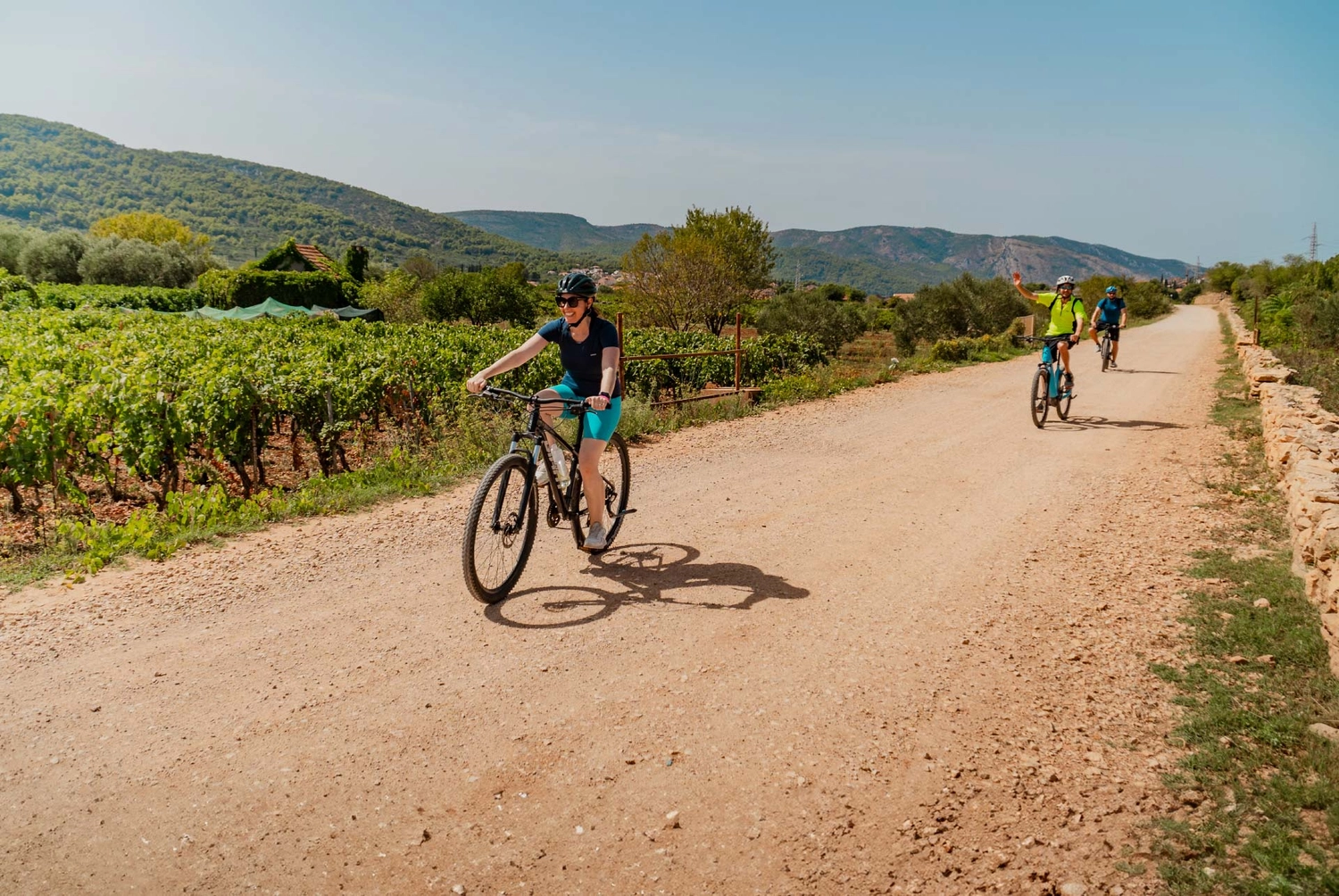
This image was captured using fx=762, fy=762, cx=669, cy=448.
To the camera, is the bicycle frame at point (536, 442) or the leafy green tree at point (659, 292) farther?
the leafy green tree at point (659, 292)

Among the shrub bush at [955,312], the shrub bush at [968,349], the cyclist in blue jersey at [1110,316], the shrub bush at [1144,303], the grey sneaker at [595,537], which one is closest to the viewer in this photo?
the grey sneaker at [595,537]

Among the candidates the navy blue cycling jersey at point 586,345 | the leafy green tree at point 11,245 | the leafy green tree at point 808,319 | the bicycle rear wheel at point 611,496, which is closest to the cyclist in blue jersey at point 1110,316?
the bicycle rear wheel at point 611,496

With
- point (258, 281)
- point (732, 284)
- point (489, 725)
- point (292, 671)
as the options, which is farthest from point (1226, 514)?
point (258, 281)

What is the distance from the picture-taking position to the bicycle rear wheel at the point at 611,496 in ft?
17.2

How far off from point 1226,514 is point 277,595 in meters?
7.21

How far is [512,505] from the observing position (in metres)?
4.59

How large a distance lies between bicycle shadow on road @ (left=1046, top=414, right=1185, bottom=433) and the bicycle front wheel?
850 cm

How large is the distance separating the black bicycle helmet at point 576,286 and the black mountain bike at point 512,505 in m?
0.65

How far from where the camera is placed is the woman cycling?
4645 millimetres

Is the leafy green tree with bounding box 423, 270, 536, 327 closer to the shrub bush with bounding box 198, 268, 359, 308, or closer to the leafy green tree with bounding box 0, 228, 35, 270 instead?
the shrub bush with bounding box 198, 268, 359, 308

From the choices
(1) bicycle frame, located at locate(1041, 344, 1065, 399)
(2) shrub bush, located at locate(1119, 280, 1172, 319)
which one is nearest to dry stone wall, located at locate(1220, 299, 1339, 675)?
(1) bicycle frame, located at locate(1041, 344, 1065, 399)

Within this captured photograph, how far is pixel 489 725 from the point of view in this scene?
11.0 ft

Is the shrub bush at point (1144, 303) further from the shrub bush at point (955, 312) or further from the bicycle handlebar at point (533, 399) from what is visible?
the bicycle handlebar at point (533, 399)

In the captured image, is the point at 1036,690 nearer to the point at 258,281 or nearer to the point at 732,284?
the point at 732,284
